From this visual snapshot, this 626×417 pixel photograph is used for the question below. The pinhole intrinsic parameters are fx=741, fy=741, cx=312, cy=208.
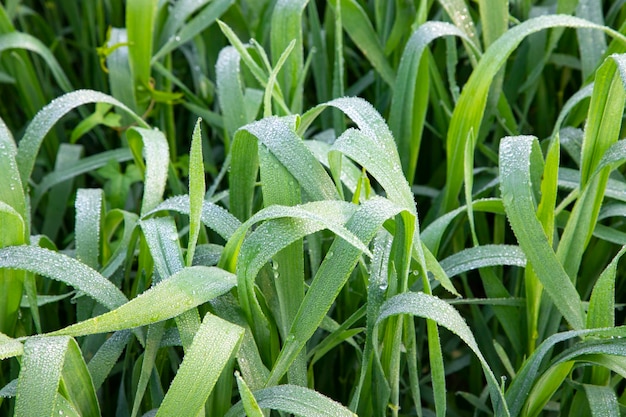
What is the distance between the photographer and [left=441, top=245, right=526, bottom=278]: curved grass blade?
0.82 meters

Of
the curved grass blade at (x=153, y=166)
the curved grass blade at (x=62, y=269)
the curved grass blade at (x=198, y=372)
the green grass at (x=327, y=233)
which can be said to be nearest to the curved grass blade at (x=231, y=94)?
the green grass at (x=327, y=233)

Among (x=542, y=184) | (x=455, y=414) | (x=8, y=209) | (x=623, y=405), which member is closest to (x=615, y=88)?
(x=542, y=184)

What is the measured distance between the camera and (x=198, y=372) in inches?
24.5

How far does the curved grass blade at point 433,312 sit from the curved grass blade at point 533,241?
0.13m

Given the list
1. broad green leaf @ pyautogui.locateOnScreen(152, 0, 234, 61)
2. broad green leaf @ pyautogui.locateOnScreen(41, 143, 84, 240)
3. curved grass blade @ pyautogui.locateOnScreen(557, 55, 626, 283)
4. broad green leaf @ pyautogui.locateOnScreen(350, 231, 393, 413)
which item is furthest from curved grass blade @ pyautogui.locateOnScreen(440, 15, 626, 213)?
broad green leaf @ pyautogui.locateOnScreen(41, 143, 84, 240)

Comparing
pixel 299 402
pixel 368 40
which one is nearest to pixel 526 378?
pixel 299 402

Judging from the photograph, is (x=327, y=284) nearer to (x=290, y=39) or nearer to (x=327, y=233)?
(x=327, y=233)

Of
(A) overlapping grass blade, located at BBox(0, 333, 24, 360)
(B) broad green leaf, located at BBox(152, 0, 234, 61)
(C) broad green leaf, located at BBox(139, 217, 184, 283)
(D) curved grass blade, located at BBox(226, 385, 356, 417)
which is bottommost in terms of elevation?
(D) curved grass blade, located at BBox(226, 385, 356, 417)

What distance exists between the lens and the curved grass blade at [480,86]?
0.88 meters

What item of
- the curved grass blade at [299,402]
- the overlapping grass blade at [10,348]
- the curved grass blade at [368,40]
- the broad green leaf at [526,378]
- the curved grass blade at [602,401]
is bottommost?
the curved grass blade at [602,401]

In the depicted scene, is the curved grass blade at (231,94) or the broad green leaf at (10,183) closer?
the broad green leaf at (10,183)

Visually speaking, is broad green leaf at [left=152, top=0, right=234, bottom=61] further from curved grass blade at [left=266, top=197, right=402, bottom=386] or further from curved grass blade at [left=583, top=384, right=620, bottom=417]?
curved grass blade at [left=583, top=384, right=620, bottom=417]

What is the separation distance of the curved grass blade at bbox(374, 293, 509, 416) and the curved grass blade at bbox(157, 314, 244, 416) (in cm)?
15

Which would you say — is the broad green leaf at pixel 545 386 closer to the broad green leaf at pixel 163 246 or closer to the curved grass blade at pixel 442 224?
the curved grass blade at pixel 442 224
